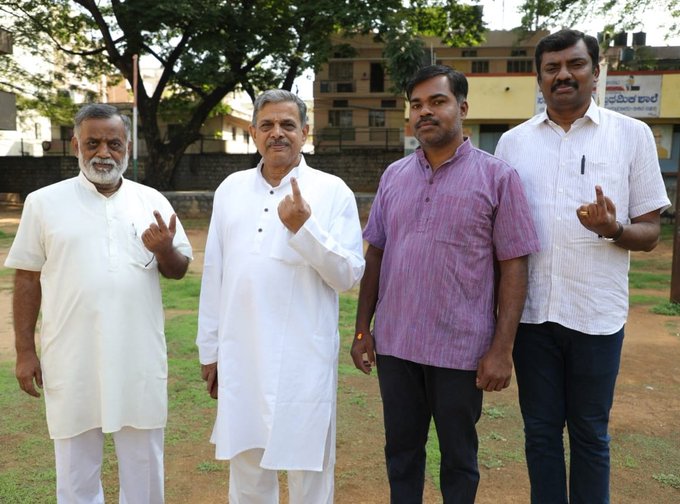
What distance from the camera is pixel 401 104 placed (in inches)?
1398

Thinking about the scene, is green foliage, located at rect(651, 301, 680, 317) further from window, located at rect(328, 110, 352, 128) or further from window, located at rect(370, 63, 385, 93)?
window, located at rect(370, 63, 385, 93)

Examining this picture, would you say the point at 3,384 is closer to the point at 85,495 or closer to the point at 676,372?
the point at 85,495

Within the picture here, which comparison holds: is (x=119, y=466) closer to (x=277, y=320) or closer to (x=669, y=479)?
(x=277, y=320)

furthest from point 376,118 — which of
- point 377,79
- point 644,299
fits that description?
point 644,299

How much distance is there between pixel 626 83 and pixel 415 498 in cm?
1877

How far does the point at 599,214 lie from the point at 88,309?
78.6 inches

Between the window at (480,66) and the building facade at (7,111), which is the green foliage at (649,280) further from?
the window at (480,66)

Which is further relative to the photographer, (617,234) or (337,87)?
(337,87)

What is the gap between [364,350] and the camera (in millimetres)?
2715

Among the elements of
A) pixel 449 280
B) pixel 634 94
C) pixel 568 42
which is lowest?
pixel 449 280

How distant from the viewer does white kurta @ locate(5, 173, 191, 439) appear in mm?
2609

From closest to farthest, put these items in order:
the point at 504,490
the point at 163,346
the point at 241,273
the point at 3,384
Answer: the point at 241,273 → the point at 163,346 → the point at 504,490 → the point at 3,384

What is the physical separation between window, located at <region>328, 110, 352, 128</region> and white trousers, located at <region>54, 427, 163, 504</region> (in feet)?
111

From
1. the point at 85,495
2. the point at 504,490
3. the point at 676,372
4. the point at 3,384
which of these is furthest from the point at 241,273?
the point at 676,372
